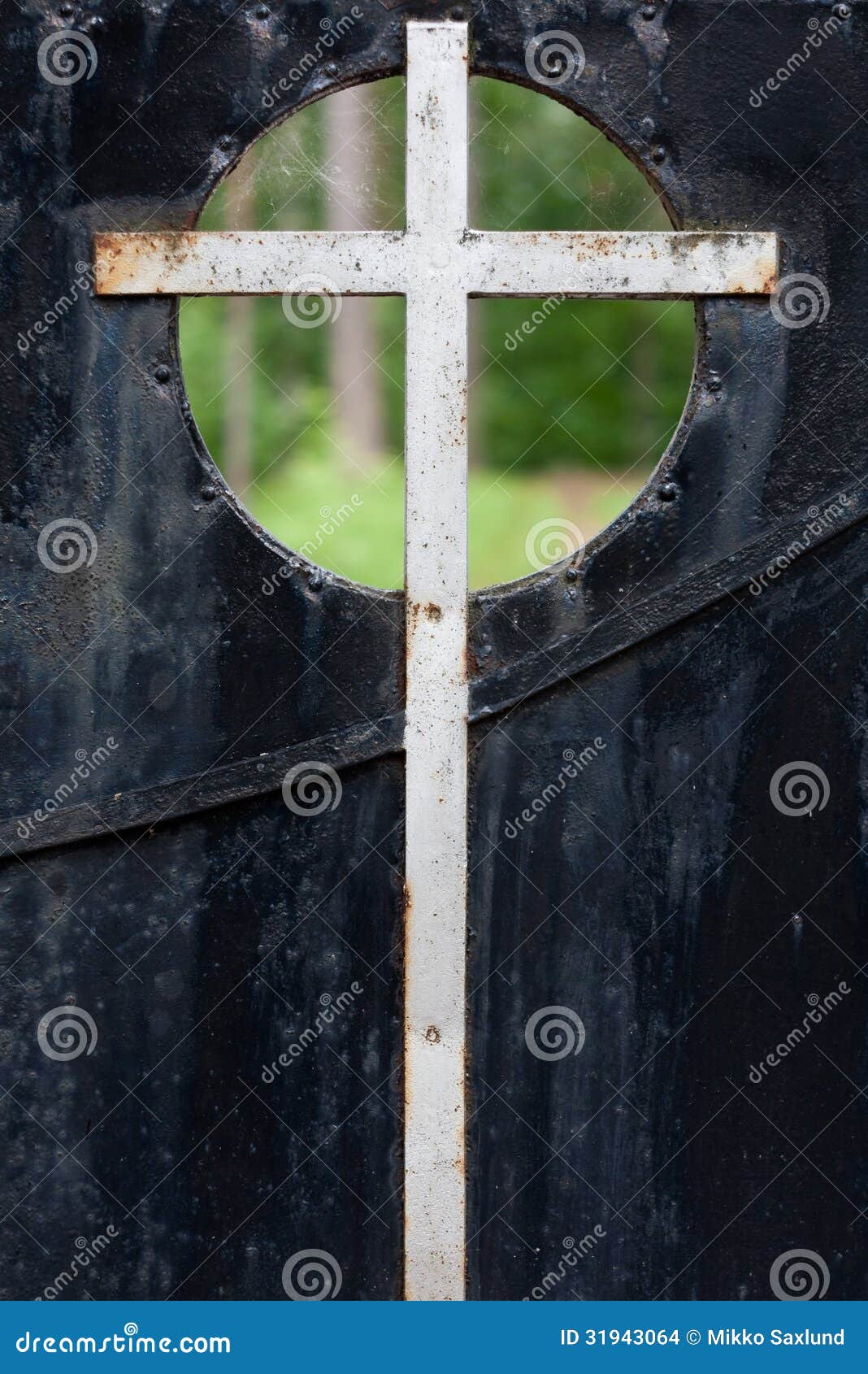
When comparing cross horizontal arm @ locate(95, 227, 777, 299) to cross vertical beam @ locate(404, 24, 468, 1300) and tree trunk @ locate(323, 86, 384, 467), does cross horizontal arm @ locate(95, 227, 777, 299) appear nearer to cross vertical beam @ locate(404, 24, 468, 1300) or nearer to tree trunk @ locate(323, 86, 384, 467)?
cross vertical beam @ locate(404, 24, 468, 1300)

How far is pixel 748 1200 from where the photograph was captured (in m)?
2.69

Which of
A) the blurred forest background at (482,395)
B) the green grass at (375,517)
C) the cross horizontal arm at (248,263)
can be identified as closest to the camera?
the cross horizontal arm at (248,263)

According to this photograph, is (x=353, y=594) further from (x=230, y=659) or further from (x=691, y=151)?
(x=691, y=151)

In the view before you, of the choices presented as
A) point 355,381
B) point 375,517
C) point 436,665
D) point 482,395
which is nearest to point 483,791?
point 436,665

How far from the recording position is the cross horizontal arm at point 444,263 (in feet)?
8.09

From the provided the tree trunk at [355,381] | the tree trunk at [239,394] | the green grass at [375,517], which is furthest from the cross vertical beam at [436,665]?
the tree trunk at [239,394]

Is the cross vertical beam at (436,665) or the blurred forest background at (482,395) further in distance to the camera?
the blurred forest background at (482,395)

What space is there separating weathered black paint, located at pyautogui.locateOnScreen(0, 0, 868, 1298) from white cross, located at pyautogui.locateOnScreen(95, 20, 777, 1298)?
0.16 ft

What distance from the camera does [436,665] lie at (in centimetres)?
257

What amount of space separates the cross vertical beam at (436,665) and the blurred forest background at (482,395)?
302 centimetres

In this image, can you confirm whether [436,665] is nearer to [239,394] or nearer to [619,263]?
[619,263]

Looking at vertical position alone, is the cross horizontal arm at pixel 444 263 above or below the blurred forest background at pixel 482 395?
below

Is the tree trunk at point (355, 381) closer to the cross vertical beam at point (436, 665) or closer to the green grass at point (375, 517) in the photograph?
the green grass at point (375, 517)

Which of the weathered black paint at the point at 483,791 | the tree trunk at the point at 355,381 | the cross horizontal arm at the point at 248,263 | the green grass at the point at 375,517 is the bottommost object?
the weathered black paint at the point at 483,791
